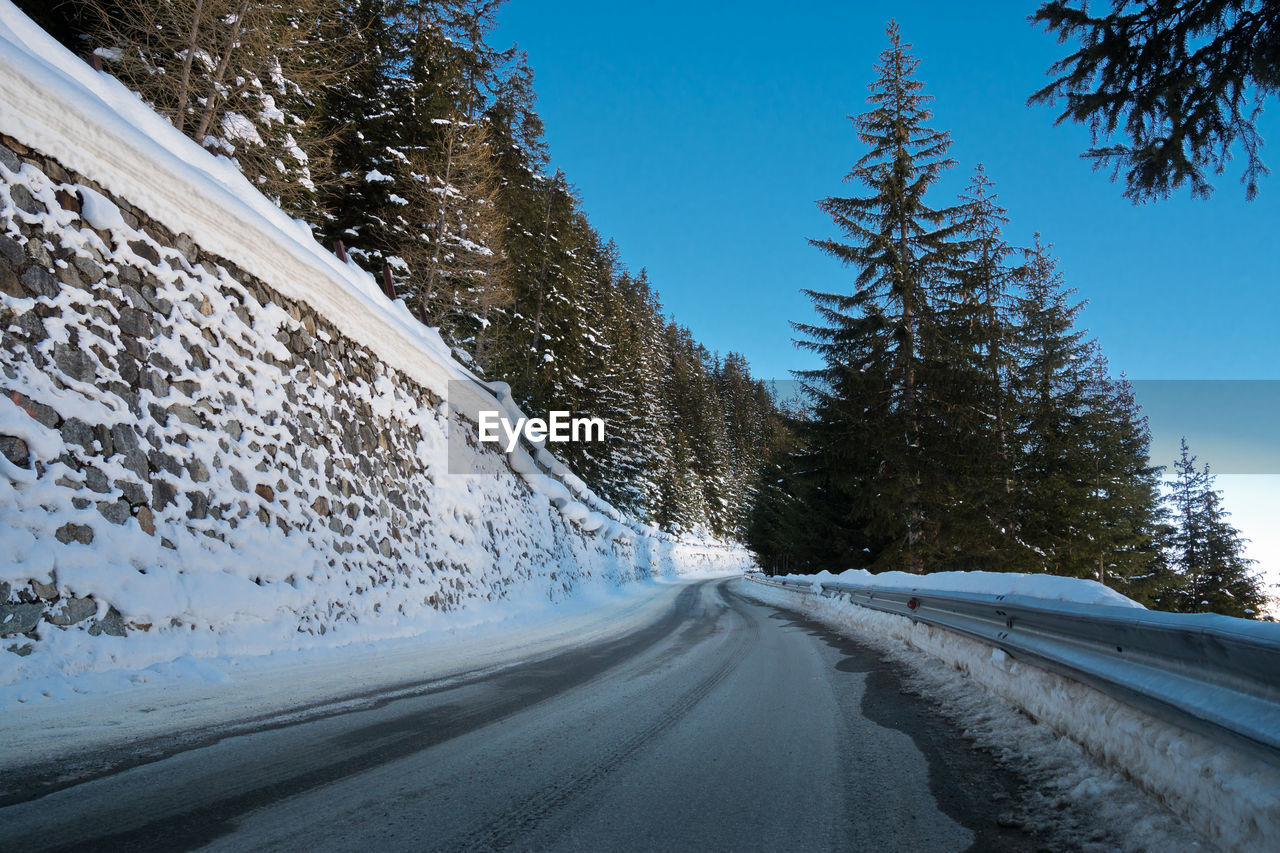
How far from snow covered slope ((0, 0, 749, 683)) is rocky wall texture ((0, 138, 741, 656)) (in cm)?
2

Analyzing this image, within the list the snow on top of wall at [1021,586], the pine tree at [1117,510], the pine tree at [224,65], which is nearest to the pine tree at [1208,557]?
the pine tree at [1117,510]

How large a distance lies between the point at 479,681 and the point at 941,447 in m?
13.8

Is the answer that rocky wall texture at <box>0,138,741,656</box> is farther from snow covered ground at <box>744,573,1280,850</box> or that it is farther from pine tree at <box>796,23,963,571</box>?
pine tree at <box>796,23,963,571</box>

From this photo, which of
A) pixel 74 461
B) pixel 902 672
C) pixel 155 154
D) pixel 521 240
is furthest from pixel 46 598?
pixel 521 240

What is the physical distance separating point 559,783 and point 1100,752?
2403 millimetres

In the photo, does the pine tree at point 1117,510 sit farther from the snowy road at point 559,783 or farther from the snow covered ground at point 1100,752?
the snowy road at point 559,783

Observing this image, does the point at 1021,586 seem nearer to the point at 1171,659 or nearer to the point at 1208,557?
the point at 1171,659

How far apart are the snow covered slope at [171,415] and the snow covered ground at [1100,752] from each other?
5883 millimetres

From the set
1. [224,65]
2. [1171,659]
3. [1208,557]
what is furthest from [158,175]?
[1208,557]

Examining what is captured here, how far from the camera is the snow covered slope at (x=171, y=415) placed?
430 cm

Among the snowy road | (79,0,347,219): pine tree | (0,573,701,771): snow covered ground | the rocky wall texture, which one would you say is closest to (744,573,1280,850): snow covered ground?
the snowy road

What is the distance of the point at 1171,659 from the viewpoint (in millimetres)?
2211

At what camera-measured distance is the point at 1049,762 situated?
2742mm

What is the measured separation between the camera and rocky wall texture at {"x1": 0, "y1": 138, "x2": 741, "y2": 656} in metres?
4.27
